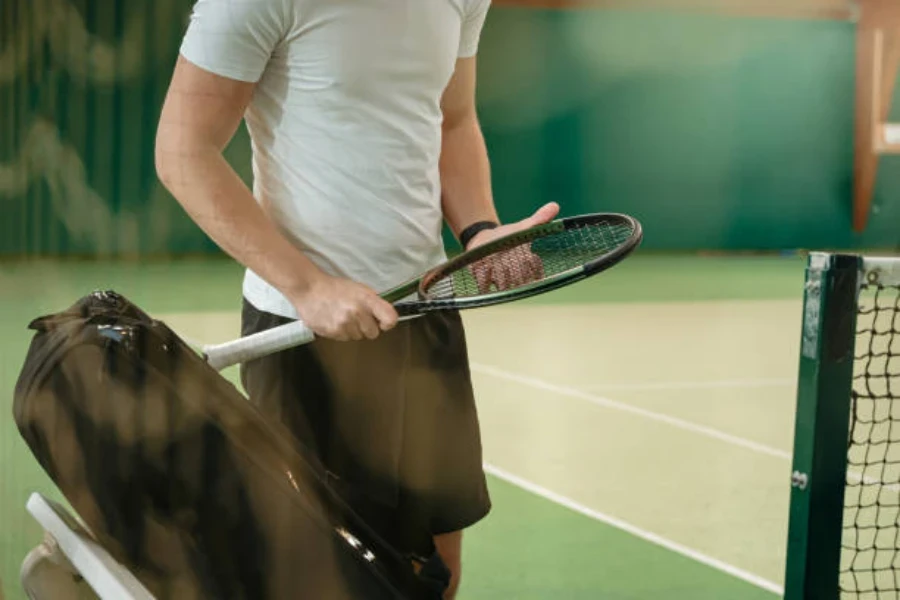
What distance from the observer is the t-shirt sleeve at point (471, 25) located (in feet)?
3.63

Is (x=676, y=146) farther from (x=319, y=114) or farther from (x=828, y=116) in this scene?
(x=319, y=114)

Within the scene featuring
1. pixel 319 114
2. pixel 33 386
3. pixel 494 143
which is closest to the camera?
pixel 33 386

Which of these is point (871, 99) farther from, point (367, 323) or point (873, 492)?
point (367, 323)

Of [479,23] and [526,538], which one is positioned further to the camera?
[526,538]

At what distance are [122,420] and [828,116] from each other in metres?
6.42

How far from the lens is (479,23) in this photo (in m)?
1.15

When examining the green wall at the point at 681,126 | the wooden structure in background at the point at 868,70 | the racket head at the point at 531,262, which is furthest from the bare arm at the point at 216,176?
the wooden structure in background at the point at 868,70

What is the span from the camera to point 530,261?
1.15m

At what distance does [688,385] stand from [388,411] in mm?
2264

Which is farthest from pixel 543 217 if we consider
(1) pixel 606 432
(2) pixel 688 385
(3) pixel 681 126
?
(3) pixel 681 126

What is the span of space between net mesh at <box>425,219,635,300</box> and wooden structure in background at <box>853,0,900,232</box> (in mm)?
5897

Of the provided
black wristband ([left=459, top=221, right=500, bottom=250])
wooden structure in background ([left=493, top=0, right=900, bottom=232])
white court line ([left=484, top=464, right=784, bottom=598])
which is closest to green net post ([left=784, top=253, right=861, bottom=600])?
black wristband ([left=459, top=221, right=500, bottom=250])

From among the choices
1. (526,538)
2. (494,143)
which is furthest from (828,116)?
(526,538)

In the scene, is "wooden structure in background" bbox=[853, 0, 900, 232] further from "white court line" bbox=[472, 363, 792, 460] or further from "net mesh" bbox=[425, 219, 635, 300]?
"net mesh" bbox=[425, 219, 635, 300]
